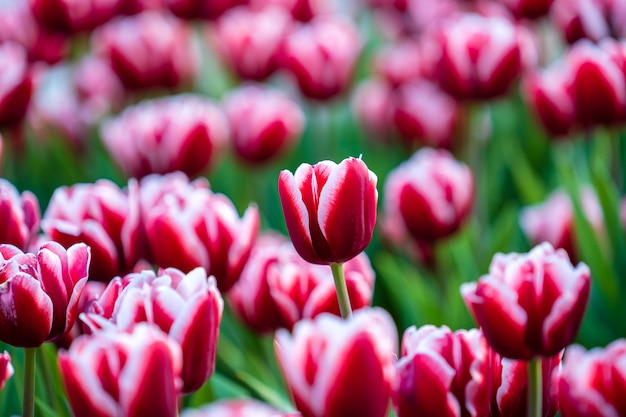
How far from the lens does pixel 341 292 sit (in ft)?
1.70

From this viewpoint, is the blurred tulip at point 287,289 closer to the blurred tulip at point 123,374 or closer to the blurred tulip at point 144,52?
the blurred tulip at point 123,374

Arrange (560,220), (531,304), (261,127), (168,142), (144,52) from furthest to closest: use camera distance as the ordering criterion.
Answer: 1. (144,52)
2. (261,127)
3. (168,142)
4. (560,220)
5. (531,304)

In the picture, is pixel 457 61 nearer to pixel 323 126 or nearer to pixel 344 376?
pixel 323 126

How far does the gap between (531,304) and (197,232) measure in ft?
0.80

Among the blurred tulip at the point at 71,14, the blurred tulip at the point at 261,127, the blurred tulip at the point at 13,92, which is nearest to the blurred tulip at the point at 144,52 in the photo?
the blurred tulip at the point at 71,14

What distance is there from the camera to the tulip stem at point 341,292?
0.51 meters

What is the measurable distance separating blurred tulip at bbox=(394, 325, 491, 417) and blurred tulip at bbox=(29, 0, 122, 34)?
1001 mm

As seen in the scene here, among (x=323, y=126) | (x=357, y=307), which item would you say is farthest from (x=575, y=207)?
(x=323, y=126)

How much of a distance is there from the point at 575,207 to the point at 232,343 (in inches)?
14.6

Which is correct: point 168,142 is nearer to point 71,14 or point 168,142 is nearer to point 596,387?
point 71,14

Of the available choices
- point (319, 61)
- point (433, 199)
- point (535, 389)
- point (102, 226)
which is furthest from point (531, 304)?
point (319, 61)

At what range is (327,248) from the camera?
517mm

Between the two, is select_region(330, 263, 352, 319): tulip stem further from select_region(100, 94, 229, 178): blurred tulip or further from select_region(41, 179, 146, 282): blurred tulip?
select_region(100, 94, 229, 178): blurred tulip

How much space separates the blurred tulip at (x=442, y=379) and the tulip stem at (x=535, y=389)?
22 mm
